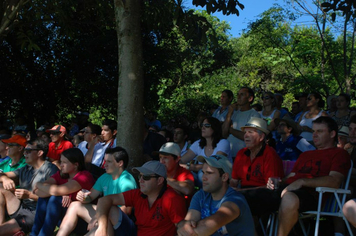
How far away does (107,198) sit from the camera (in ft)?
14.2

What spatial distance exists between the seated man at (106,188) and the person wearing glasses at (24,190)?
0.97 m

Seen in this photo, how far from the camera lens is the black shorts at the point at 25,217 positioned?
5625 mm

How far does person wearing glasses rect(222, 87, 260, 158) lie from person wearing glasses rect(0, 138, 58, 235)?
9.30 ft

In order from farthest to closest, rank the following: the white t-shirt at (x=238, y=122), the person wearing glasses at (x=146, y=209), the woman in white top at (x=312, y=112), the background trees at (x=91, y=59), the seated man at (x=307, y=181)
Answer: the background trees at (x=91, y=59), the woman in white top at (x=312, y=112), the white t-shirt at (x=238, y=122), the person wearing glasses at (x=146, y=209), the seated man at (x=307, y=181)

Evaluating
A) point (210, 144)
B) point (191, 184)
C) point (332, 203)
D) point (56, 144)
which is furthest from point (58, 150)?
point (332, 203)

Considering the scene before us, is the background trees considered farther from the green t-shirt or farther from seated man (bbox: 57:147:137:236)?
seated man (bbox: 57:147:137:236)

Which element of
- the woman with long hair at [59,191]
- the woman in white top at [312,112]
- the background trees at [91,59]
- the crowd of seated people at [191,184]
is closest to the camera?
the crowd of seated people at [191,184]

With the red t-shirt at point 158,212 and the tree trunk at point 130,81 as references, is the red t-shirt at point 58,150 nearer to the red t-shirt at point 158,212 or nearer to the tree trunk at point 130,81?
the tree trunk at point 130,81

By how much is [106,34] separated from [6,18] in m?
3.56

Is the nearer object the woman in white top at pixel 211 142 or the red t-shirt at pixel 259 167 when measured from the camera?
the red t-shirt at pixel 259 167

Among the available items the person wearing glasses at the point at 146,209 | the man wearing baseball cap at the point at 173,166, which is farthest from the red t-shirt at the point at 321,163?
the person wearing glasses at the point at 146,209

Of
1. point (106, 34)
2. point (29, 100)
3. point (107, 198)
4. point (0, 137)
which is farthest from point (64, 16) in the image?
point (107, 198)

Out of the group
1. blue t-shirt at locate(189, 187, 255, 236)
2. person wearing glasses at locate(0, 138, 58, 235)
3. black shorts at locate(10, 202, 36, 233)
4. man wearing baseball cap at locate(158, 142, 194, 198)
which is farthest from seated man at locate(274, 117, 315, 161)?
black shorts at locate(10, 202, 36, 233)

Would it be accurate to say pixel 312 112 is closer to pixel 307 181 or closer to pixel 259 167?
pixel 259 167
